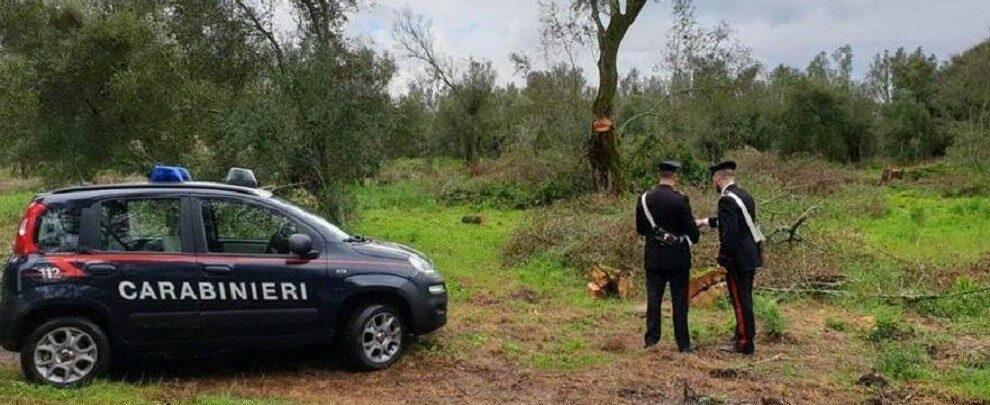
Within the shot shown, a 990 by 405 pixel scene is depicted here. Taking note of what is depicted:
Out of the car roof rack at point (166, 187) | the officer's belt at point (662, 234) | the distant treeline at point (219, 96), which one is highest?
the distant treeline at point (219, 96)

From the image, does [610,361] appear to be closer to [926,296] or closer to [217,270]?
[217,270]

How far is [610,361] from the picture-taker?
761 centimetres

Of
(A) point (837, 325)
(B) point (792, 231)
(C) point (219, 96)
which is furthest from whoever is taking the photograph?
(C) point (219, 96)

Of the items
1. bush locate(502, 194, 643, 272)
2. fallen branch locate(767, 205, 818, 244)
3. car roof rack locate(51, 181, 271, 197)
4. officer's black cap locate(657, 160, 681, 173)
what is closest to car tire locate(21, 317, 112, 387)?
car roof rack locate(51, 181, 271, 197)

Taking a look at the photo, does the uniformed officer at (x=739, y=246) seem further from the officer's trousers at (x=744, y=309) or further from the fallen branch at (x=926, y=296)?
the fallen branch at (x=926, y=296)

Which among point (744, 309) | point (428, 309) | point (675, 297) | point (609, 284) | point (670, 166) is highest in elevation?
point (670, 166)

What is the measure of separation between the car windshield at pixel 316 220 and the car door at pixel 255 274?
93 millimetres

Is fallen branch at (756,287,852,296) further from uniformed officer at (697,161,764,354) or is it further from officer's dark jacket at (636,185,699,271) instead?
officer's dark jacket at (636,185,699,271)

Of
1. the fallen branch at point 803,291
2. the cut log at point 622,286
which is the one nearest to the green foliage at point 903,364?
the fallen branch at point 803,291

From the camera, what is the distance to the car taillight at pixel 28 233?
6.41 metres

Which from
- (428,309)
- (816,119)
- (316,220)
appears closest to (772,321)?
(428,309)

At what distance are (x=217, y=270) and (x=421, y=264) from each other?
6.06 ft

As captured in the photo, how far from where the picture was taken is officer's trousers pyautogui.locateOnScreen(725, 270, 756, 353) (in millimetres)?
7715

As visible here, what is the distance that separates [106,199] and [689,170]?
18974 mm
